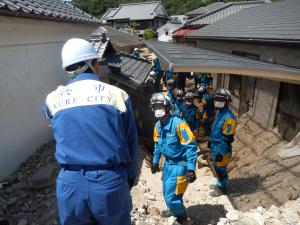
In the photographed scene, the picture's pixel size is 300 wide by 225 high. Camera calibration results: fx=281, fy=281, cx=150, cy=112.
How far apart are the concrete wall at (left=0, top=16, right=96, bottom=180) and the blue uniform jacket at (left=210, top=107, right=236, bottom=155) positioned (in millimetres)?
4045

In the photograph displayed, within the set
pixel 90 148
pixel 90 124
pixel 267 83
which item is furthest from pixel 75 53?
pixel 267 83

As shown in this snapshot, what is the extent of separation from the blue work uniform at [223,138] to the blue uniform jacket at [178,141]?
1636 millimetres

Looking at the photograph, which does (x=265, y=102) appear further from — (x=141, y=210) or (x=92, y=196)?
(x=92, y=196)

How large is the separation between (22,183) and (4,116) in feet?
4.27

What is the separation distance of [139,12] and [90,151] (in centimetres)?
5839

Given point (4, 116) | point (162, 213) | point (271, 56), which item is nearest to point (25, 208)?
point (4, 116)

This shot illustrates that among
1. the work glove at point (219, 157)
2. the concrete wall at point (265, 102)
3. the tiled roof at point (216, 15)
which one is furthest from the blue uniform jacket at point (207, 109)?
the tiled roof at point (216, 15)

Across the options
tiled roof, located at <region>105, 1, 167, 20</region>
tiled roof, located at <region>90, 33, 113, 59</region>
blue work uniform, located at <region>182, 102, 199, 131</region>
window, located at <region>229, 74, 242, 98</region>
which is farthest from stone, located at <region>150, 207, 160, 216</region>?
tiled roof, located at <region>105, 1, 167, 20</region>

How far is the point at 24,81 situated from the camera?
20.1ft

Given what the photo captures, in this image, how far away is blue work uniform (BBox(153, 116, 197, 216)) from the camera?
423 cm

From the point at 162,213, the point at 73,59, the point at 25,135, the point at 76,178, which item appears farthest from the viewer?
the point at 25,135

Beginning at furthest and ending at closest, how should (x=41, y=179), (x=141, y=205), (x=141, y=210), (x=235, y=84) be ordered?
(x=235, y=84) → (x=141, y=205) → (x=41, y=179) → (x=141, y=210)

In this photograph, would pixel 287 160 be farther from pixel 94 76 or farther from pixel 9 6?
pixel 9 6

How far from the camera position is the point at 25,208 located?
4.45 meters
